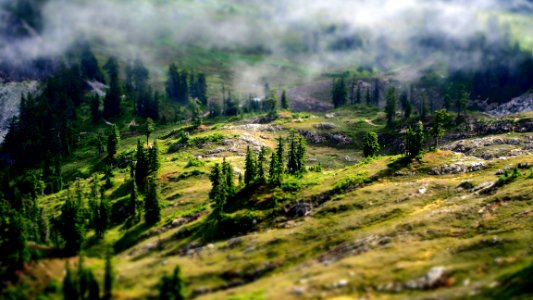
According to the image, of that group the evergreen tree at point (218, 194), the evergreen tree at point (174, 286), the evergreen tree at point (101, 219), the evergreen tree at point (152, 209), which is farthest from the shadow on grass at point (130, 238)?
the evergreen tree at point (174, 286)

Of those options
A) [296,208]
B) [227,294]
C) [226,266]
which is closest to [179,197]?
[296,208]

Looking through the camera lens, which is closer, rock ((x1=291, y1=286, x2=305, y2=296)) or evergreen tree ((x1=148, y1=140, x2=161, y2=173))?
A: rock ((x1=291, y1=286, x2=305, y2=296))

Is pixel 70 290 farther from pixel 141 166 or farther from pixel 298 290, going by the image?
pixel 141 166

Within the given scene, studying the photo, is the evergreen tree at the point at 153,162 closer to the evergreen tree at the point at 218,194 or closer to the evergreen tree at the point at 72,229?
the evergreen tree at the point at 218,194

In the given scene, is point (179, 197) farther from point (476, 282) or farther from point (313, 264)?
point (476, 282)

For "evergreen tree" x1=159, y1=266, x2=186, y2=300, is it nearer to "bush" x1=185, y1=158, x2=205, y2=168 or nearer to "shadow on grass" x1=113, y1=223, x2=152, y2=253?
"shadow on grass" x1=113, y1=223, x2=152, y2=253

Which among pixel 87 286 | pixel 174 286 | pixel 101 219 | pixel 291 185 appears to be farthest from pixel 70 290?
pixel 291 185

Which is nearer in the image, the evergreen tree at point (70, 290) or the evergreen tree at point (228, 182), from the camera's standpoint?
the evergreen tree at point (70, 290)

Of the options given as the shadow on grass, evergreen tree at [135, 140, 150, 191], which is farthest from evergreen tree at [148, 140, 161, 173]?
the shadow on grass
